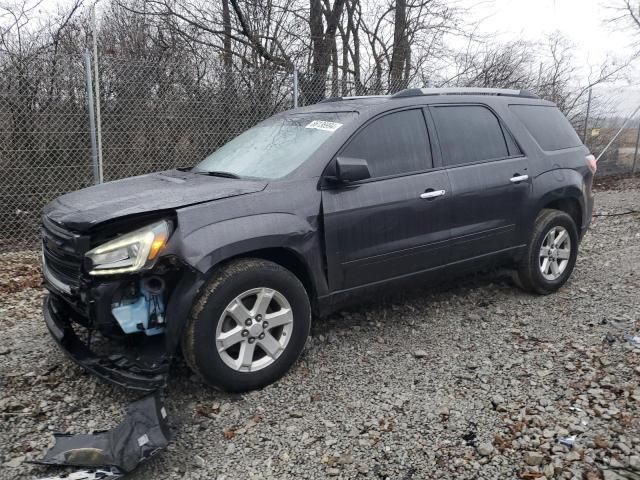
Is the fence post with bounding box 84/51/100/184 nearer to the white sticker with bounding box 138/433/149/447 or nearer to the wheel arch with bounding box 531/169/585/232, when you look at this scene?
the white sticker with bounding box 138/433/149/447

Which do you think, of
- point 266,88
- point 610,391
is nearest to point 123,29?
point 266,88

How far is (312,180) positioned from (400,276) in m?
0.99

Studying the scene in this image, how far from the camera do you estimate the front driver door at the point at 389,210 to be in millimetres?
3467

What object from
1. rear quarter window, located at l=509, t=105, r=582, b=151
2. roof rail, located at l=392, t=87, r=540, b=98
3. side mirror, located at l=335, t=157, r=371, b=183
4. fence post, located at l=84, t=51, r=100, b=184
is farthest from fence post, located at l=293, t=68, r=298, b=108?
side mirror, located at l=335, t=157, r=371, b=183

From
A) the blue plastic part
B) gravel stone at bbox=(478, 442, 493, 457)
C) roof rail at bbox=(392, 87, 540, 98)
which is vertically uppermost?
roof rail at bbox=(392, 87, 540, 98)

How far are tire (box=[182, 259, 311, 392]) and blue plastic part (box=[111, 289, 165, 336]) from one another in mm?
197

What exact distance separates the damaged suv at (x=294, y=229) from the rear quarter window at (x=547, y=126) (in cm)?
2

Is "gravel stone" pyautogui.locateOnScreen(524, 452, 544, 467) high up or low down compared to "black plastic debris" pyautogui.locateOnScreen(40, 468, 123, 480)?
down

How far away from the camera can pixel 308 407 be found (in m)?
3.06

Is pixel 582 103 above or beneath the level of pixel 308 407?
above

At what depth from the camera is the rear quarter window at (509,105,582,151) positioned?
15.5ft

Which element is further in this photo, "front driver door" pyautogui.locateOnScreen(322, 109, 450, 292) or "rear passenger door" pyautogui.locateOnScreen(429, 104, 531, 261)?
"rear passenger door" pyautogui.locateOnScreen(429, 104, 531, 261)

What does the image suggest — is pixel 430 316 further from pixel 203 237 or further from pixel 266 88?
pixel 266 88

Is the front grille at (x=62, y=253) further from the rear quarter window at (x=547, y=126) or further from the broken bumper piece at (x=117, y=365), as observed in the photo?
the rear quarter window at (x=547, y=126)
